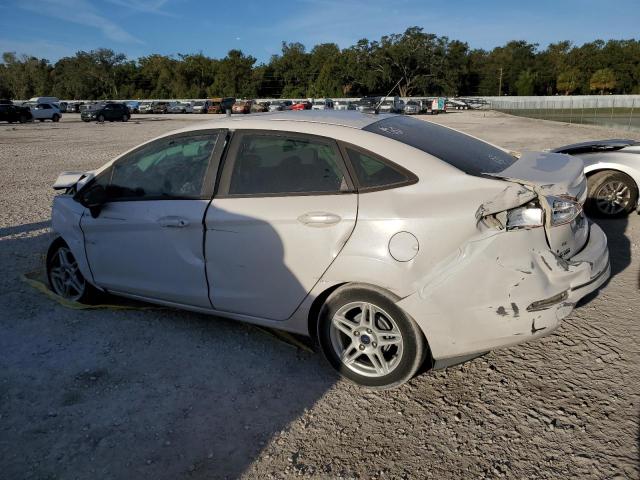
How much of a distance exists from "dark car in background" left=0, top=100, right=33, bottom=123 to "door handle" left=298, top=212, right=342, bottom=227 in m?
42.5

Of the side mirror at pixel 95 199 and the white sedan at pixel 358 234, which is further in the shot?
the side mirror at pixel 95 199

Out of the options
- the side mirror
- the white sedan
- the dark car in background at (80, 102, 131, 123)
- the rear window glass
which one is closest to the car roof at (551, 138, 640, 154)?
the white sedan

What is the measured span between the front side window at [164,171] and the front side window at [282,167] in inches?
10.1

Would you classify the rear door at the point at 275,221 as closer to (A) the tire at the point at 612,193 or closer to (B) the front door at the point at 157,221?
(B) the front door at the point at 157,221

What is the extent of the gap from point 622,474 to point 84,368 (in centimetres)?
317

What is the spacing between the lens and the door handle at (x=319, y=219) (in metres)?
2.97

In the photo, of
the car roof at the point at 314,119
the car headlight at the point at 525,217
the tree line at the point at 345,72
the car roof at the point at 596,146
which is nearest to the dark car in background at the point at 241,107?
the tree line at the point at 345,72

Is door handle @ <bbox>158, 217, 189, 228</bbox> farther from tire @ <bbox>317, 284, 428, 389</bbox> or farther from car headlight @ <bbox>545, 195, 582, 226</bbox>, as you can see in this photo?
car headlight @ <bbox>545, 195, 582, 226</bbox>

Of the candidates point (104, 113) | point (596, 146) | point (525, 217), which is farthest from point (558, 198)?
point (104, 113)

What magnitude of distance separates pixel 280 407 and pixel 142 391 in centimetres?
88

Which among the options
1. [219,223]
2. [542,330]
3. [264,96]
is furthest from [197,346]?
[264,96]

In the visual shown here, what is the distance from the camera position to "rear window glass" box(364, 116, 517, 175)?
313 centimetres

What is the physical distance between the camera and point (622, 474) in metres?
2.34

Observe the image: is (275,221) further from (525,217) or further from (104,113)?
(104,113)
